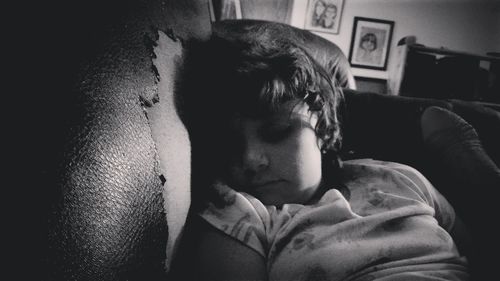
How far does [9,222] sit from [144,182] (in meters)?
0.14

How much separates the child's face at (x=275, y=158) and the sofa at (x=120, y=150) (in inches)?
5.3

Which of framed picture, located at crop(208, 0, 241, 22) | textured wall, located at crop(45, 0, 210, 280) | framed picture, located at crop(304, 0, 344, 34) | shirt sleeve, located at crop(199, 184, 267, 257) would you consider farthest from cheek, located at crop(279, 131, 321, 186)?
framed picture, located at crop(304, 0, 344, 34)

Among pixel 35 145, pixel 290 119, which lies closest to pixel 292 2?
pixel 290 119

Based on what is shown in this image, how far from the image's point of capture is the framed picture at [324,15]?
2873 mm

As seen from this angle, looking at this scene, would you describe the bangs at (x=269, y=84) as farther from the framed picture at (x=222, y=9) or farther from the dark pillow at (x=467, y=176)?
the framed picture at (x=222, y=9)

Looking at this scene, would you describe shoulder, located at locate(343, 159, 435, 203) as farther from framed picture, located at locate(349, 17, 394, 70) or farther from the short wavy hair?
framed picture, located at locate(349, 17, 394, 70)

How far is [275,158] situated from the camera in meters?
0.59

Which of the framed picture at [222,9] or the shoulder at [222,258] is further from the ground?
the framed picture at [222,9]

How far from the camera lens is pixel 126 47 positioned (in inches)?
15.3

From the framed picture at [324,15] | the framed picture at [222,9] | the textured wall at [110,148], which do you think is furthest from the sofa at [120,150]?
the framed picture at [324,15]

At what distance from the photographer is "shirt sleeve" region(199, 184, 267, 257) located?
1.70ft

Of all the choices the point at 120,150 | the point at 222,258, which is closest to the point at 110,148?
the point at 120,150

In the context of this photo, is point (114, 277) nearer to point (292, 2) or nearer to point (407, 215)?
point (407, 215)

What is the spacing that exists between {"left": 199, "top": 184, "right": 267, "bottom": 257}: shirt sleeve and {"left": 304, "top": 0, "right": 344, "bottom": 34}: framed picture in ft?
8.80
